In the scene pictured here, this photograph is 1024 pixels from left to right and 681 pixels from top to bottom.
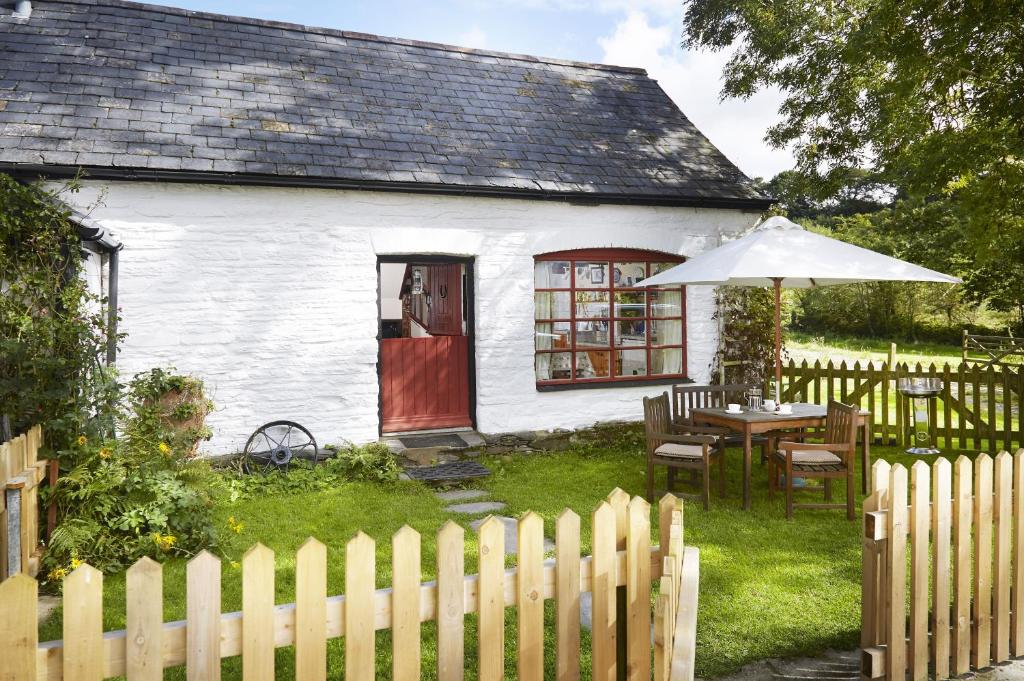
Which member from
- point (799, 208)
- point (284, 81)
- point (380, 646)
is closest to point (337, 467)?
point (380, 646)

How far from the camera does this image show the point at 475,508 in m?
6.87

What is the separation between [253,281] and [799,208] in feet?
144

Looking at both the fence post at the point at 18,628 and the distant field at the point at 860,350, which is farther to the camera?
the distant field at the point at 860,350

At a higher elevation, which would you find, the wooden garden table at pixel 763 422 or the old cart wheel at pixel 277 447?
the wooden garden table at pixel 763 422

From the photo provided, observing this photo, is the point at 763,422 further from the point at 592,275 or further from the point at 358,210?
the point at 358,210

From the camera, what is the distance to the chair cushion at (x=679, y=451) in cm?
705

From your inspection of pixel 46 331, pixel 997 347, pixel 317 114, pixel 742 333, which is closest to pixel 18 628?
pixel 46 331

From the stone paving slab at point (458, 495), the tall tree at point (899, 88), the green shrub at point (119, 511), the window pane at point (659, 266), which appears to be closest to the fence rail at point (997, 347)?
the tall tree at point (899, 88)

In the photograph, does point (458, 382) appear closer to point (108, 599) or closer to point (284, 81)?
point (284, 81)

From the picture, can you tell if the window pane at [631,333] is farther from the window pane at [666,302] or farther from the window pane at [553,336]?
the window pane at [553,336]

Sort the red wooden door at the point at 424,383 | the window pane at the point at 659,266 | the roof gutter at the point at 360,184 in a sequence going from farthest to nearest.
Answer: the window pane at the point at 659,266
the red wooden door at the point at 424,383
the roof gutter at the point at 360,184

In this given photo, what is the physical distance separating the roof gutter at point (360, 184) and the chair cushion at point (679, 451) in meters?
3.57

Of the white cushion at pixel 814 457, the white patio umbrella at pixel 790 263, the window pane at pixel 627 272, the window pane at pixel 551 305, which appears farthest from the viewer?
the window pane at pixel 627 272

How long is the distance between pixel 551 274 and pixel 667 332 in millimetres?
1929
